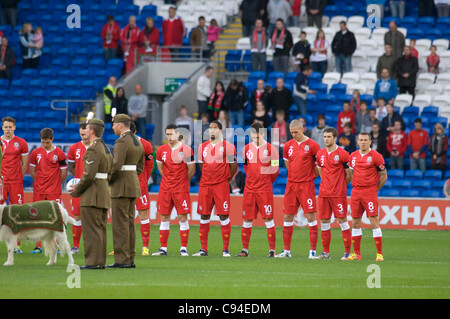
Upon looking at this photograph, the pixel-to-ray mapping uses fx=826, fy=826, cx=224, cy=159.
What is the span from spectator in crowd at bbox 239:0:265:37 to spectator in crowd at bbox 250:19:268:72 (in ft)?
1.92

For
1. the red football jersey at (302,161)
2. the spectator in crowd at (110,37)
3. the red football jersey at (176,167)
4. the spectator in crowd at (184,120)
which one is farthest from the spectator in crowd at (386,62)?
the red football jersey at (176,167)

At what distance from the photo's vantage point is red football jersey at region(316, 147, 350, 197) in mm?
15156

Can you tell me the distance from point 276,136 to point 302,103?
98.4 inches

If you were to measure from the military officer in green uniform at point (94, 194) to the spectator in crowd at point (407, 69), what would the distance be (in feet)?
50.5

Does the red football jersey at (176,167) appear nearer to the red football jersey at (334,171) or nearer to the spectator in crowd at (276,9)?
the red football jersey at (334,171)

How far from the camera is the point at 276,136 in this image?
2414 centimetres

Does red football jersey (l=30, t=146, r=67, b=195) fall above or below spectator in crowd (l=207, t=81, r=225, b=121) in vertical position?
below

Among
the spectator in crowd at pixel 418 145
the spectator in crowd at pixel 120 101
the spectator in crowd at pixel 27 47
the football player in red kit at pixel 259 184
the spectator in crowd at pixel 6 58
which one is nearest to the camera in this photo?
the football player in red kit at pixel 259 184

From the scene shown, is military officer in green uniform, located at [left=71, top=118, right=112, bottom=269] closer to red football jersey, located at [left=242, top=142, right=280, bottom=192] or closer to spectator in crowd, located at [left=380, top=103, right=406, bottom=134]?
red football jersey, located at [left=242, top=142, right=280, bottom=192]

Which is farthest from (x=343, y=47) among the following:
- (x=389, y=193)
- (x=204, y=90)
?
(x=389, y=193)

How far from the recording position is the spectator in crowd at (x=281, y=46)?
26.8 metres

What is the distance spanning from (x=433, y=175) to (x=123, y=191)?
1365cm

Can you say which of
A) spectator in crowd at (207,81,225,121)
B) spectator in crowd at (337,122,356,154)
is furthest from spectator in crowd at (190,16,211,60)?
spectator in crowd at (337,122,356,154)
